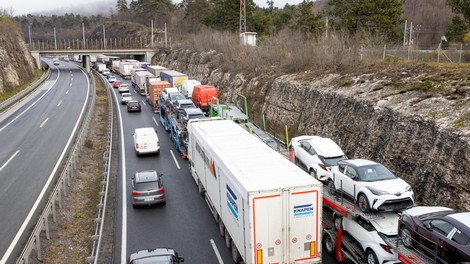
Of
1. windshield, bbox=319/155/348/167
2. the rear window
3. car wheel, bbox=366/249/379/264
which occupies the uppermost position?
windshield, bbox=319/155/348/167

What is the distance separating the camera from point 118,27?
171375mm

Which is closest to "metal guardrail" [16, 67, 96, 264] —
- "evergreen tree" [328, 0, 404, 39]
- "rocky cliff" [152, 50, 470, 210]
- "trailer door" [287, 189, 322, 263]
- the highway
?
the highway

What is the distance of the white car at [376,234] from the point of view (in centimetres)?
1205

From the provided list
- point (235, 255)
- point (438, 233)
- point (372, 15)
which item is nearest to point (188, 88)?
point (372, 15)

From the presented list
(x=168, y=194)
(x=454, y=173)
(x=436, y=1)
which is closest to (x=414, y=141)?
(x=454, y=173)

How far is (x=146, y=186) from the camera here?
769 inches

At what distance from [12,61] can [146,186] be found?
203 feet

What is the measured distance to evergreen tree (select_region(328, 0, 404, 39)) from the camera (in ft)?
136

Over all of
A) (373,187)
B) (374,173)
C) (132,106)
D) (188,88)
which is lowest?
(132,106)

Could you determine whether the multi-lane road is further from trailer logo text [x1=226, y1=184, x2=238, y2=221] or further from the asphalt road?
trailer logo text [x1=226, y1=184, x2=238, y2=221]

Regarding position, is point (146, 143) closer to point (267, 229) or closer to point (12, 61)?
point (267, 229)

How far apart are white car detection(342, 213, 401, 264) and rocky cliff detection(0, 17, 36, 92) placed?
57365mm

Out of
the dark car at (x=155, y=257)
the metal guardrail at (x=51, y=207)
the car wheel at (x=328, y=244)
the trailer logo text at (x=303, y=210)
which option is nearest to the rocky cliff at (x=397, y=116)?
the car wheel at (x=328, y=244)

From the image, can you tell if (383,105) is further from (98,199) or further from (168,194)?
(98,199)
